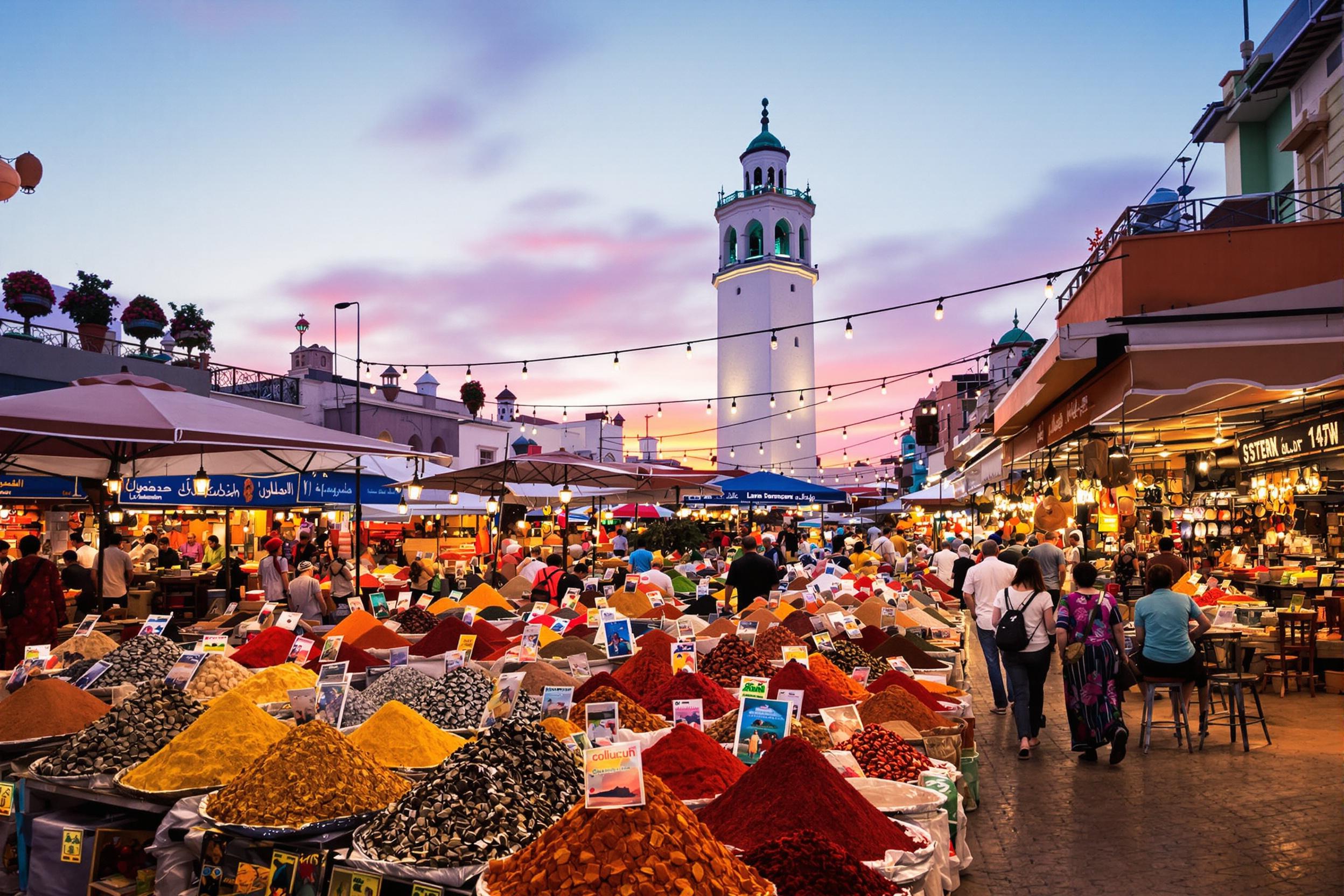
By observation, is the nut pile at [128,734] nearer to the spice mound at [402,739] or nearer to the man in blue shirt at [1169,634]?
the spice mound at [402,739]

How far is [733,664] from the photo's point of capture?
229 inches

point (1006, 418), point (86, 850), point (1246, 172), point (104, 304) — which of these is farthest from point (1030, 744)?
point (104, 304)

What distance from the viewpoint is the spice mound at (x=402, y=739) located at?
12.3 ft

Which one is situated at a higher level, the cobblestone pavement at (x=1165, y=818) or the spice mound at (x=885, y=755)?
the spice mound at (x=885, y=755)

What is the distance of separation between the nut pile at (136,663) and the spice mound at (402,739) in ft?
6.11

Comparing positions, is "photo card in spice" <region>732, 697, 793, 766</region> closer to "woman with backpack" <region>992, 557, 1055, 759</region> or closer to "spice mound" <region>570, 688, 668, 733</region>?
"spice mound" <region>570, 688, 668, 733</region>

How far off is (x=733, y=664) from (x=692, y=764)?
2239 mm

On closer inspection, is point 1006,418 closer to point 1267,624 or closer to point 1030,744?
point 1267,624

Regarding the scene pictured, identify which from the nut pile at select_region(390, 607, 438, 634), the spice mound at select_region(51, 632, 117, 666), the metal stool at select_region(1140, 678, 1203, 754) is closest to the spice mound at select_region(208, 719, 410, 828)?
the spice mound at select_region(51, 632, 117, 666)

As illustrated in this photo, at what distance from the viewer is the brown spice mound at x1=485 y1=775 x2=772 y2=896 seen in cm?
241

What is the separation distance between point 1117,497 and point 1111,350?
4.83 metres

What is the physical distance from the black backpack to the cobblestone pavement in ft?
2.61

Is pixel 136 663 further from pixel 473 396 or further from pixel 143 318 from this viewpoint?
pixel 473 396

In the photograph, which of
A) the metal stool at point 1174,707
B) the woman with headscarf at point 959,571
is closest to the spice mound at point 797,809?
the metal stool at point 1174,707
